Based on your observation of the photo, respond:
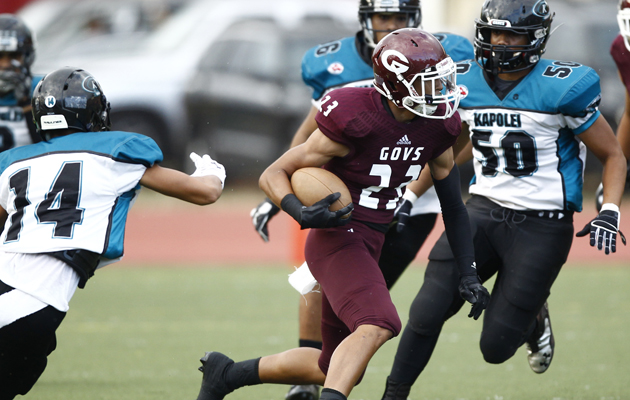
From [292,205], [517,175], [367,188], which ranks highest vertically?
[292,205]

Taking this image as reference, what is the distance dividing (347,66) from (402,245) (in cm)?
104

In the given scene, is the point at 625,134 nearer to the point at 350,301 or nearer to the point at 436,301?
the point at 436,301

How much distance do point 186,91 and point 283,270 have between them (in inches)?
153

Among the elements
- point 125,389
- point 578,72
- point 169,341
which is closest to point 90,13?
point 169,341

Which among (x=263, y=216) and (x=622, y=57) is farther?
(x=622, y=57)

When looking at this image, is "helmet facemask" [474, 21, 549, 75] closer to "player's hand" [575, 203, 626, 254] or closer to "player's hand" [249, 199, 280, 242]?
"player's hand" [575, 203, 626, 254]

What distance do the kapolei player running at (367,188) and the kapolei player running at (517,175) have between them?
41cm

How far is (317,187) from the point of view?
3533mm

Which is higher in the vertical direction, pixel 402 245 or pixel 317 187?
pixel 317 187

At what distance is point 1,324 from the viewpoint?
10.7ft

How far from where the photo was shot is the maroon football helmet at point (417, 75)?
3508mm

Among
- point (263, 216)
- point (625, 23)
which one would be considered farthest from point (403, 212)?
point (625, 23)

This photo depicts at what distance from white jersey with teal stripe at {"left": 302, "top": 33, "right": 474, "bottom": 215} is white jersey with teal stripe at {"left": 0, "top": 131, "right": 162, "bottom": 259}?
5.35 ft

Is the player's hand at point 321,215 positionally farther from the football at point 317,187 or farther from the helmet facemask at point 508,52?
the helmet facemask at point 508,52
